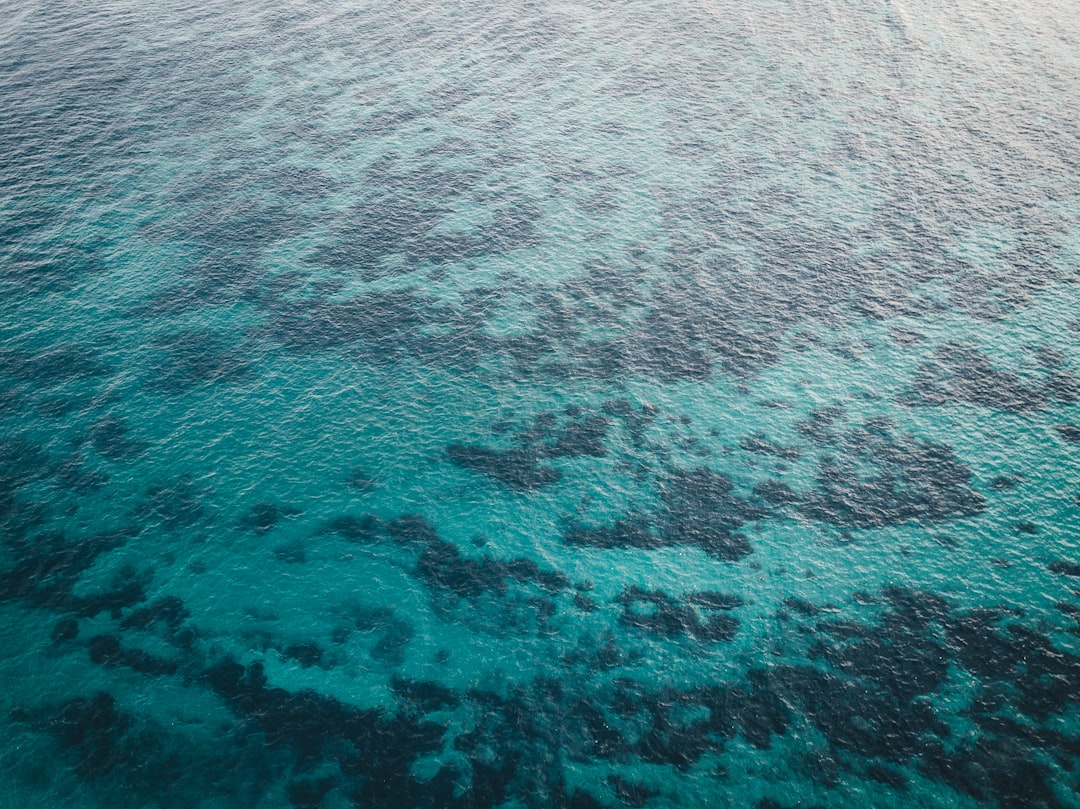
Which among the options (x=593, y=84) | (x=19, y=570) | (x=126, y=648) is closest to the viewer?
(x=126, y=648)

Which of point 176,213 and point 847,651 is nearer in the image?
point 847,651

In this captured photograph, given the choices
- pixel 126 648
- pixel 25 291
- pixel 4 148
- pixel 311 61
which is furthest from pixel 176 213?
pixel 126 648

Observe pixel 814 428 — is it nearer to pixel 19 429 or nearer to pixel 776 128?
pixel 776 128

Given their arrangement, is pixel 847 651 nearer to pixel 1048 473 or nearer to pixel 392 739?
pixel 1048 473

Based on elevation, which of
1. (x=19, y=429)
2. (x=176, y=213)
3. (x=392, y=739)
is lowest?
(x=392, y=739)

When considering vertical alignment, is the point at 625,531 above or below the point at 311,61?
below

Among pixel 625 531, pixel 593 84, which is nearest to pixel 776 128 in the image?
pixel 593 84

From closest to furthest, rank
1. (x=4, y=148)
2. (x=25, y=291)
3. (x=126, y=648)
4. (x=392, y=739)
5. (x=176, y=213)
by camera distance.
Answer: (x=392, y=739)
(x=126, y=648)
(x=25, y=291)
(x=176, y=213)
(x=4, y=148)
